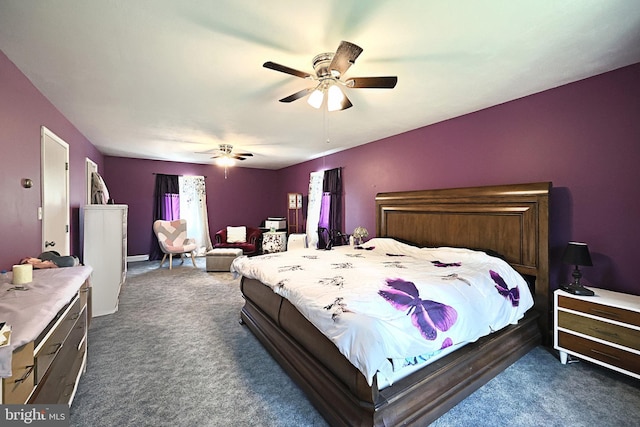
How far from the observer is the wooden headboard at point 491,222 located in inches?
105

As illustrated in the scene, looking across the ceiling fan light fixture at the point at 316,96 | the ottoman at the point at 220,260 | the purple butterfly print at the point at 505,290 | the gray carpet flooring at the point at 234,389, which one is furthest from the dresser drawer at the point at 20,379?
the ottoman at the point at 220,260

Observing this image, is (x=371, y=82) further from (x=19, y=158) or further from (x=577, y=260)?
(x=19, y=158)

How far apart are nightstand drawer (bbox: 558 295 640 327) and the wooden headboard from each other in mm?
359

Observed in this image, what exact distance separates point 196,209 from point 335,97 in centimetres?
600

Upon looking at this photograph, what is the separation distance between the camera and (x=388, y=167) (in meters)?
4.54

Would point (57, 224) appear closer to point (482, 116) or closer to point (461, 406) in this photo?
point (461, 406)

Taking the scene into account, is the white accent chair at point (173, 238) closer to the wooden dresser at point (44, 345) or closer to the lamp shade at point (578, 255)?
the wooden dresser at point (44, 345)

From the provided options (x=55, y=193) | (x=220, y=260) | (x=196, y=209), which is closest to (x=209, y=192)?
(x=196, y=209)

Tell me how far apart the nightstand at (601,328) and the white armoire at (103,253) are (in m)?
4.80

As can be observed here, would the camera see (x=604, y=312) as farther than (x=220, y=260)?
No

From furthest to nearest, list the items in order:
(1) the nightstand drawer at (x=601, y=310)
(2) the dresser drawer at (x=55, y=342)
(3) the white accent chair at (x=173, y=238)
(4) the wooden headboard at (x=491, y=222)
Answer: (3) the white accent chair at (x=173, y=238) → (4) the wooden headboard at (x=491, y=222) → (1) the nightstand drawer at (x=601, y=310) → (2) the dresser drawer at (x=55, y=342)

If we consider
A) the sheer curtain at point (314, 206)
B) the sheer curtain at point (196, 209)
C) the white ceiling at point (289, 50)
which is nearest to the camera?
the white ceiling at point (289, 50)

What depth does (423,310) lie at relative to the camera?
1.74 m

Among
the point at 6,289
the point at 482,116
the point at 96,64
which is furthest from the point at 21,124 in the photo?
the point at 482,116
